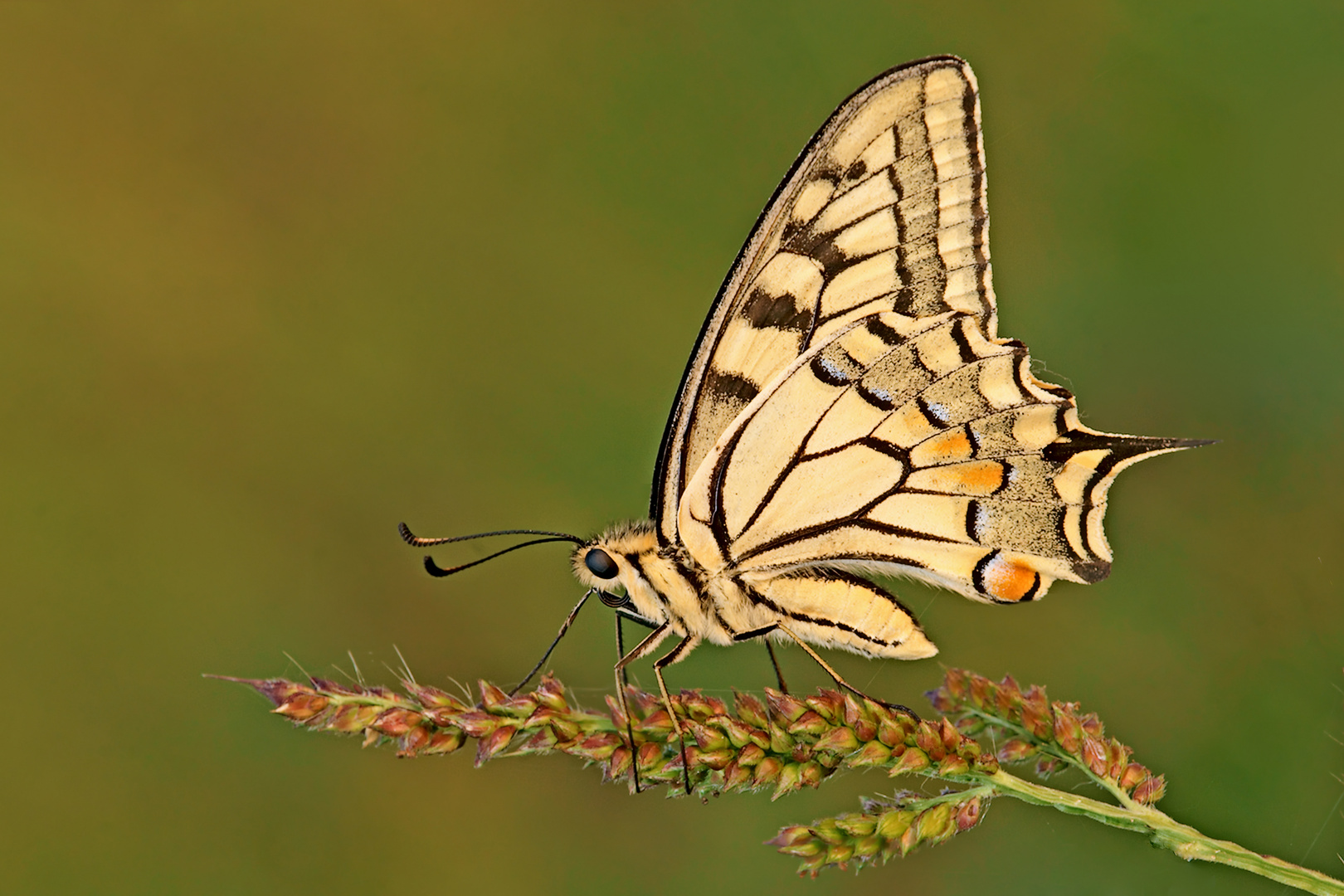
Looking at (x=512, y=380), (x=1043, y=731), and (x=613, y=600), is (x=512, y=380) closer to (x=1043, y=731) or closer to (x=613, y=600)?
(x=613, y=600)

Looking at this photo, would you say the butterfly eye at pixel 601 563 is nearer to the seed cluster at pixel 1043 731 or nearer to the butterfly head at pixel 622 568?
the butterfly head at pixel 622 568

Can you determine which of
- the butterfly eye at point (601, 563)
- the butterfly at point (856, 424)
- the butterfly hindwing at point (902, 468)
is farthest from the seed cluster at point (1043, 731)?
the butterfly eye at point (601, 563)

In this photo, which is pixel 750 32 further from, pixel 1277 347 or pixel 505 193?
pixel 1277 347

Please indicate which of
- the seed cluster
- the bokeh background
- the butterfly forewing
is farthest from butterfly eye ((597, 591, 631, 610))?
the bokeh background

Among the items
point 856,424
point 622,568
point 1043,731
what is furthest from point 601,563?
point 1043,731

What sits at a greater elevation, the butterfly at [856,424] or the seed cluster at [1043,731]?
the butterfly at [856,424]

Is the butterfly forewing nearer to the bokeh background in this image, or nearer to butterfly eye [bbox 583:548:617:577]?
butterfly eye [bbox 583:548:617:577]
